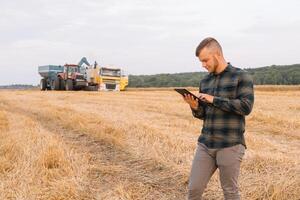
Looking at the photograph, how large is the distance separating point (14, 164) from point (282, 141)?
17.9ft

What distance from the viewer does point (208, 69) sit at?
4230 mm

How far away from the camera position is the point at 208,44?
411cm

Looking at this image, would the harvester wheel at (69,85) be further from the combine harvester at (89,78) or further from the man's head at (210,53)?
the man's head at (210,53)

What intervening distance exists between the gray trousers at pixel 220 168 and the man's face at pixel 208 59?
720mm

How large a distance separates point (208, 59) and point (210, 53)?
0.06 meters

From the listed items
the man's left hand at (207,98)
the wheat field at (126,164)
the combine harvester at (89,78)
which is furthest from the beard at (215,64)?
the combine harvester at (89,78)

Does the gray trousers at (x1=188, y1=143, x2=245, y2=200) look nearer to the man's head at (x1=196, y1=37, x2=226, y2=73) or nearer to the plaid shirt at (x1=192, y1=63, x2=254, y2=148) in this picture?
the plaid shirt at (x1=192, y1=63, x2=254, y2=148)

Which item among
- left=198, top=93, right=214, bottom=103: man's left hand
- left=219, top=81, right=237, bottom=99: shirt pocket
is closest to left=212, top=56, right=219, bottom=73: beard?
left=219, top=81, right=237, bottom=99: shirt pocket

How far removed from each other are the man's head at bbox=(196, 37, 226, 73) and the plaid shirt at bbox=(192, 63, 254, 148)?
0.39ft

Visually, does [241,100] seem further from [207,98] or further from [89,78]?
[89,78]

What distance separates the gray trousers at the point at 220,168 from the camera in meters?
4.18

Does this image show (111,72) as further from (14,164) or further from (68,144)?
(14,164)

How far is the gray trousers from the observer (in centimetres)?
418

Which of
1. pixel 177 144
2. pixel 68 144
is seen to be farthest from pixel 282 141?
pixel 68 144
